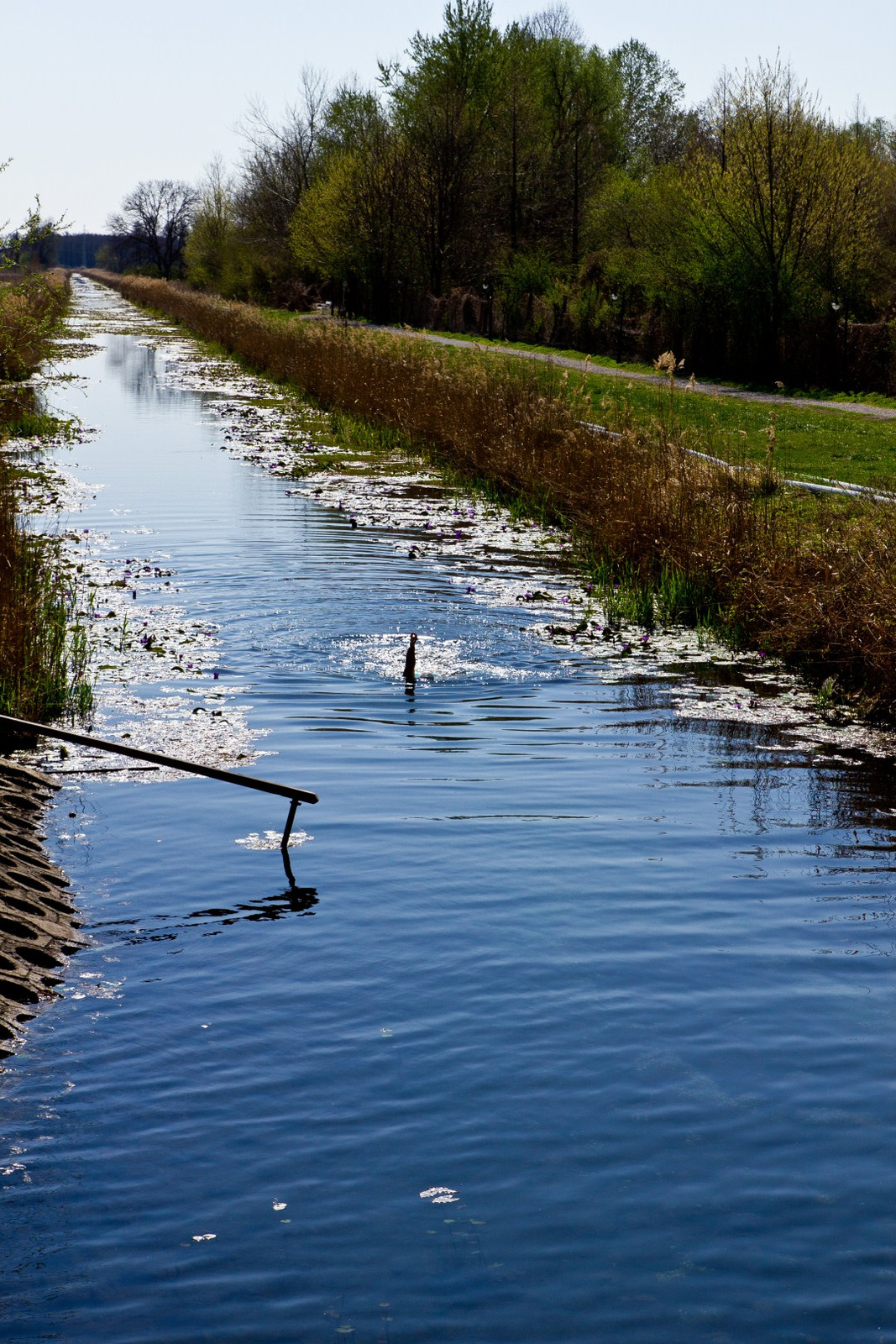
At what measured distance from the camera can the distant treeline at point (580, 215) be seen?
108 feet

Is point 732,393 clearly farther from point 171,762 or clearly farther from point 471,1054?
point 471,1054

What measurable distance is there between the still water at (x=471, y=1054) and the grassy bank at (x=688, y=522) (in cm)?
167

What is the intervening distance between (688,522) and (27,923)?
8055mm

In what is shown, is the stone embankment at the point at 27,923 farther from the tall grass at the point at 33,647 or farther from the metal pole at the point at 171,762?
the tall grass at the point at 33,647

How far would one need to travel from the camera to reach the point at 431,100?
180 ft

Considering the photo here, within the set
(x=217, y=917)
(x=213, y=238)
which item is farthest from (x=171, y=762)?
(x=213, y=238)

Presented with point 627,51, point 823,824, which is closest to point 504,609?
point 823,824

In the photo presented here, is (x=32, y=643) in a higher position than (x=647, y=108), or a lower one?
lower

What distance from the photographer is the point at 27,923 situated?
561cm

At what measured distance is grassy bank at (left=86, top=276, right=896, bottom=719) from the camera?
9.87 m

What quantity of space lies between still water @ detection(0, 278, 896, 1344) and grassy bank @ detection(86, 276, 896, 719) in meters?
1.67

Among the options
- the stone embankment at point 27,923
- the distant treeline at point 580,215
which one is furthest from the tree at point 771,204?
the stone embankment at point 27,923

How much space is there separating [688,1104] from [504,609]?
7.92 m

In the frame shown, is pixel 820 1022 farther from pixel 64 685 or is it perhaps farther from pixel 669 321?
pixel 669 321
